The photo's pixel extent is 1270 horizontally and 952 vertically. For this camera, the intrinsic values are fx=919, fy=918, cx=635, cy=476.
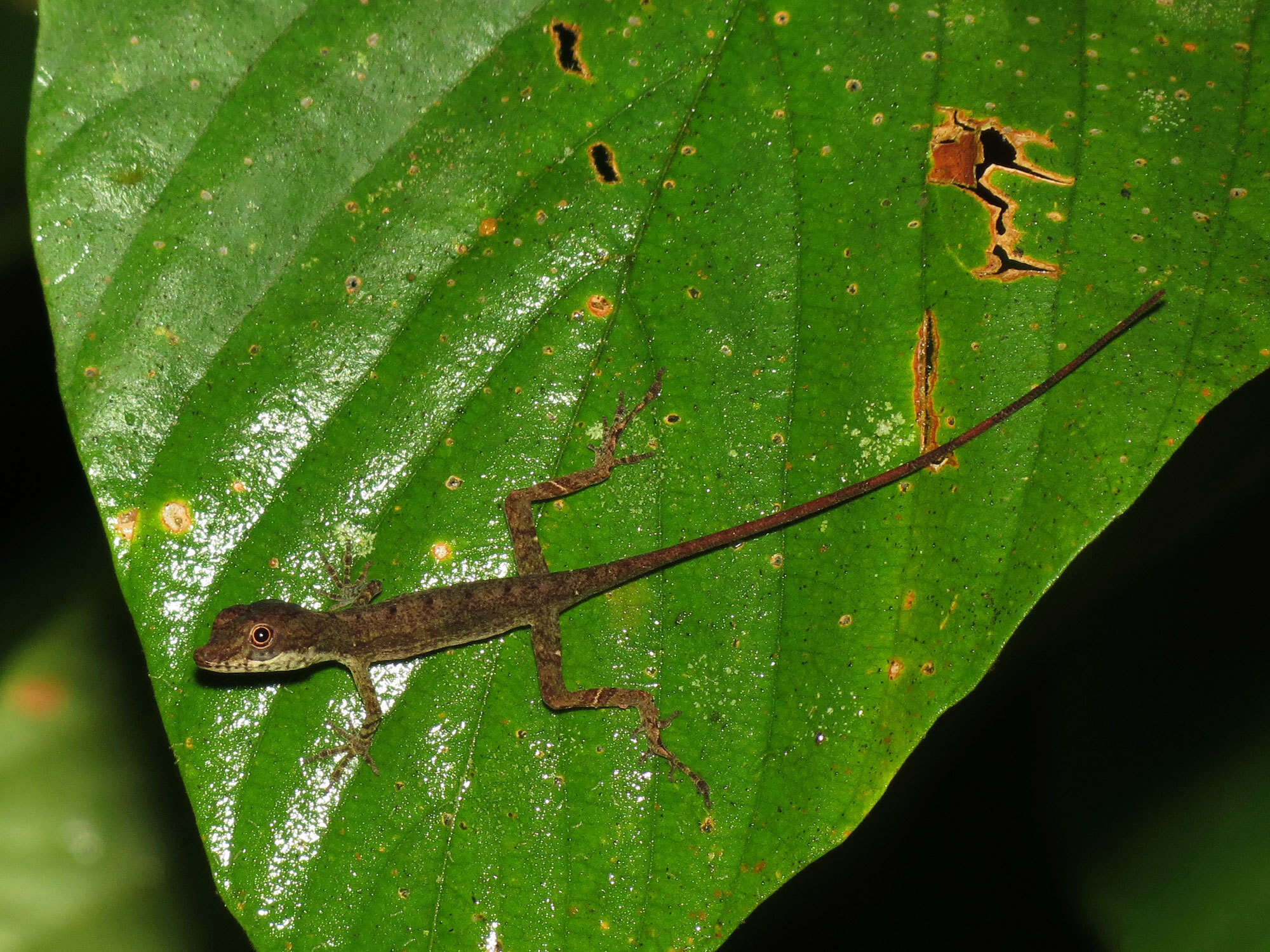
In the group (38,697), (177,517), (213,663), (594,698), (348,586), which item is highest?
(177,517)

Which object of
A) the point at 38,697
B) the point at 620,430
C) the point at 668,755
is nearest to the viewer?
the point at 668,755

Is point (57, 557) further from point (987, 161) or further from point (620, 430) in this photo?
point (987, 161)

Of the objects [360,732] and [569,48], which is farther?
[360,732]

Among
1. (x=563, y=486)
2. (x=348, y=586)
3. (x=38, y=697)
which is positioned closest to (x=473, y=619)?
(x=348, y=586)

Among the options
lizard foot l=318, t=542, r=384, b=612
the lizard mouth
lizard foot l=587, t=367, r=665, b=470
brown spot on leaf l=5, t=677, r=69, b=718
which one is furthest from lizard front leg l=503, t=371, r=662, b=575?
brown spot on leaf l=5, t=677, r=69, b=718

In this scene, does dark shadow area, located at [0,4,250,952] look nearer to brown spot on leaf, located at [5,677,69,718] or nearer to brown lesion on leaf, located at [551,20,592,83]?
brown spot on leaf, located at [5,677,69,718]

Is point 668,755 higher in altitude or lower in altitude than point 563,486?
lower
